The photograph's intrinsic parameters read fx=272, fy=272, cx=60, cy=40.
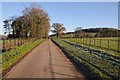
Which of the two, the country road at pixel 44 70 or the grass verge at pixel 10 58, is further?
the grass verge at pixel 10 58

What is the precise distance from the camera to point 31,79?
11.7 meters

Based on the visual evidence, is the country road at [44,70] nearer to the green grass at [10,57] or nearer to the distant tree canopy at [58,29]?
the green grass at [10,57]

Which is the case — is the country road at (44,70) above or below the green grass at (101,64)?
below

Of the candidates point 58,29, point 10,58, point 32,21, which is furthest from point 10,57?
point 58,29

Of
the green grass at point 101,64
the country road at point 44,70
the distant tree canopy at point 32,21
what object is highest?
the distant tree canopy at point 32,21

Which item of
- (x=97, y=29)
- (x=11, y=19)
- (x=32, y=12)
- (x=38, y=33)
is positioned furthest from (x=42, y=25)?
(x=97, y=29)

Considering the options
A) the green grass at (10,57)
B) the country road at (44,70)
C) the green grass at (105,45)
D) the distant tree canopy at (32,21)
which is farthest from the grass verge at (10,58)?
the distant tree canopy at (32,21)

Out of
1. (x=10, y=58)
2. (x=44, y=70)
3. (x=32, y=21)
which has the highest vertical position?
(x=32, y=21)

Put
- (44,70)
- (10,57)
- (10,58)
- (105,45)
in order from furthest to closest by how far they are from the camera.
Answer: (105,45), (10,57), (10,58), (44,70)

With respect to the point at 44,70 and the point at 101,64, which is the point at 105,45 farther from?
the point at 44,70

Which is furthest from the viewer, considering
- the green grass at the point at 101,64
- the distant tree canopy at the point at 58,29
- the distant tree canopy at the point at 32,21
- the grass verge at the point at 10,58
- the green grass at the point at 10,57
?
Answer: the distant tree canopy at the point at 58,29

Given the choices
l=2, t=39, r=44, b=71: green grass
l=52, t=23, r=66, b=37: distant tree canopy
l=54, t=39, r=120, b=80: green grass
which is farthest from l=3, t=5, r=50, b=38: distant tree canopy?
l=52, t=23, r=66, b=37: distant tree canopy

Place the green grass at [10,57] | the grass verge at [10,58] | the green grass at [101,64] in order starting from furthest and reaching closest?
1. the green grass at [10,57]
2. the grass verge at [10,58]
3. the green grass at [101,64]

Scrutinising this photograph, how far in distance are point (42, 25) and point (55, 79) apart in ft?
235
